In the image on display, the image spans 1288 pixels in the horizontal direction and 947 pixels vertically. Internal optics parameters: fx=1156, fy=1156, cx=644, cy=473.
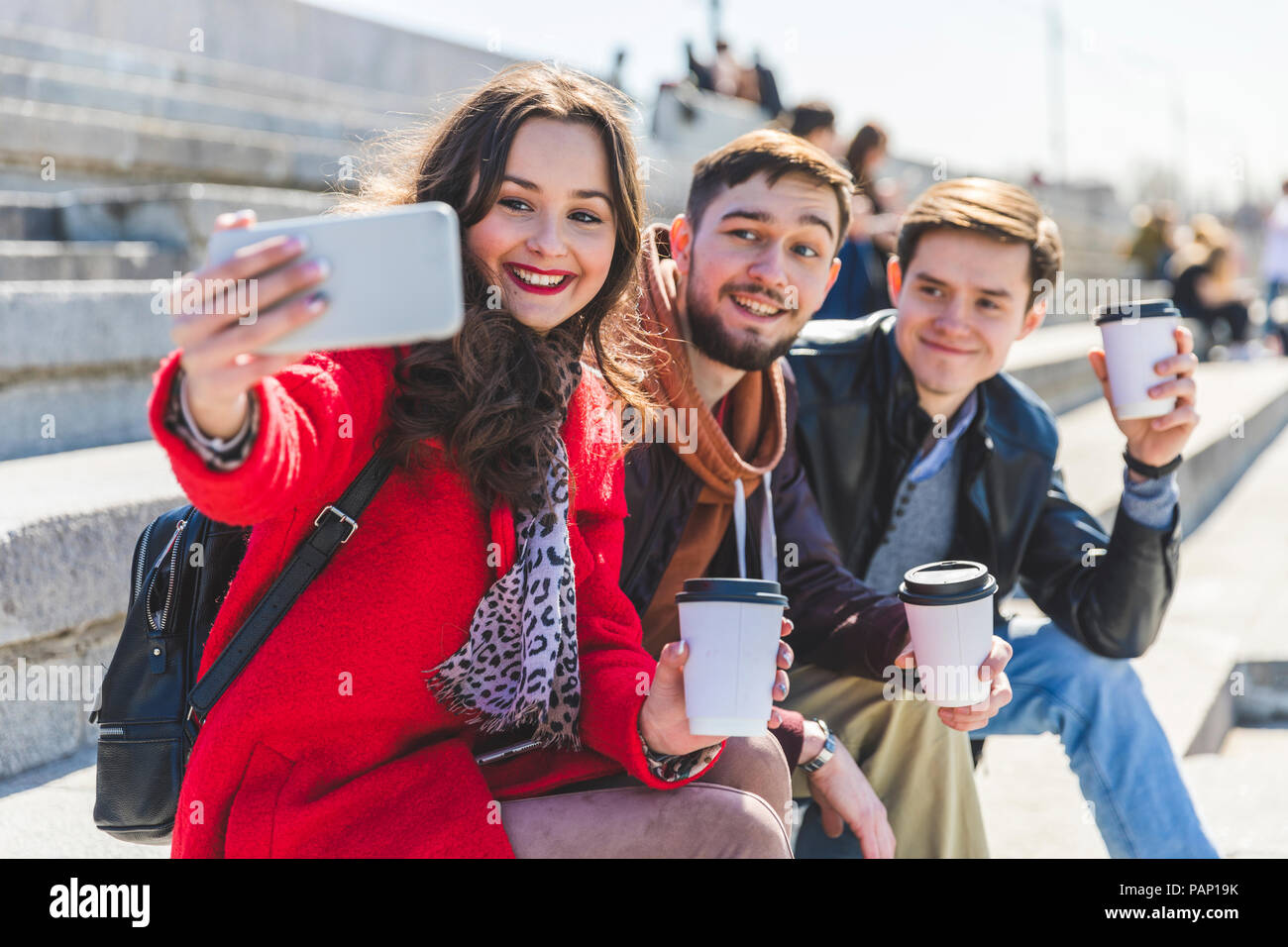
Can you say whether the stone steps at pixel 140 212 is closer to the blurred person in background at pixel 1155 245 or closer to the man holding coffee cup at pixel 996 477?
the man holding coffee cup at pixel 996 477

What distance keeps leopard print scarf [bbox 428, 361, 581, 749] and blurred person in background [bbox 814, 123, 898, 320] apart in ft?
11.1

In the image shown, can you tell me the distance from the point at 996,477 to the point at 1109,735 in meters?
0.64

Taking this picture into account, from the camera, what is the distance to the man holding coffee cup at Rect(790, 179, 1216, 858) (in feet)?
8.21

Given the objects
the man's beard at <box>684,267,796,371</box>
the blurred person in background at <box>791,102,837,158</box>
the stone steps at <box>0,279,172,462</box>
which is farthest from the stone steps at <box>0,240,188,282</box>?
the blurred person in background at <box>791,102,837,158</box>

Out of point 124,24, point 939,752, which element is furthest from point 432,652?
point 124,24

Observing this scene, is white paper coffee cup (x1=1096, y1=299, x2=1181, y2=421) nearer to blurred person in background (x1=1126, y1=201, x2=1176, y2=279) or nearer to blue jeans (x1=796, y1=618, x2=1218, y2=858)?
blue jeans (x1=796, y1=618, x2=1218, y2=858)

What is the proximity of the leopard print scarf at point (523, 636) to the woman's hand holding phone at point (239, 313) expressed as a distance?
2.01ft

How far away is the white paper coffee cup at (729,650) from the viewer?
154 centimetres

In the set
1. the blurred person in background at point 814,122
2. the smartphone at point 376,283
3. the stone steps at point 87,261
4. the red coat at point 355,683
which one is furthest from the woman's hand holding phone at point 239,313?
the blurred person in background at point 814,122

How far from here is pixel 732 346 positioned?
8.18 ft

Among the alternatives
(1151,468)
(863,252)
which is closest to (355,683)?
(1151,468)

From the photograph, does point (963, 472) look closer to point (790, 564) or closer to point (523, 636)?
→ point (790, 564)
